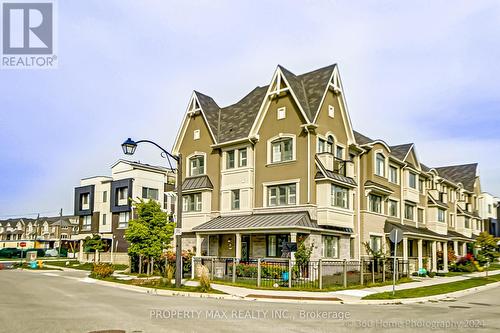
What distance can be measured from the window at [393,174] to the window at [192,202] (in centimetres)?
1545

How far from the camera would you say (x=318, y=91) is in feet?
106

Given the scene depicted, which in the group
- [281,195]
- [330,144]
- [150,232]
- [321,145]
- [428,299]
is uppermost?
[330,144]

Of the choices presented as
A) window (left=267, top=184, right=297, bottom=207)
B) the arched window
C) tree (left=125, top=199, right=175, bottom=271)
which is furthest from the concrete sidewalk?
the arched window

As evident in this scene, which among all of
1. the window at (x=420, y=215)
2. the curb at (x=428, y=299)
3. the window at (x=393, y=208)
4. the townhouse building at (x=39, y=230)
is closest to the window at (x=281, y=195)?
the curb at (x=428, y=299)

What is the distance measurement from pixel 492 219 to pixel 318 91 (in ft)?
175

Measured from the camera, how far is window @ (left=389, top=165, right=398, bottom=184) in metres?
39.6

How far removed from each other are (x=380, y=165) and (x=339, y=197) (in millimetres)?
7720

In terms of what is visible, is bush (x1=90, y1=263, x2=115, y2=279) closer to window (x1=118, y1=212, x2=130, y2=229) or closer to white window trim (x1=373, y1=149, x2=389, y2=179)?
white window trim (x1=373, y1=149, x2=389, y2=179)

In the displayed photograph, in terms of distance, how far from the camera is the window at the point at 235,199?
112ft

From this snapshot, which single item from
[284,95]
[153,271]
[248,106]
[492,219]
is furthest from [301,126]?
[492,219]

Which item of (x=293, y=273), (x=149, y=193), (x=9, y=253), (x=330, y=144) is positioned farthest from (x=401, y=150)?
(x=9, y=253)

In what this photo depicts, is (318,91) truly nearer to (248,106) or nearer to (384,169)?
(248,106)

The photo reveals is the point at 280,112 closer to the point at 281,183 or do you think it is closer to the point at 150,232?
the point at 281,183

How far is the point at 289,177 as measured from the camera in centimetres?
3127
